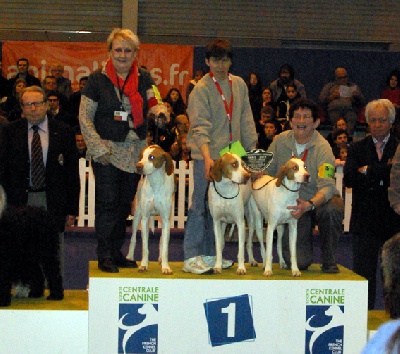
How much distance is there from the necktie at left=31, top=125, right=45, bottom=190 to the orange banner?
25.2 feet

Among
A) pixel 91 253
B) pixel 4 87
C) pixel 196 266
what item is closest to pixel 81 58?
pixel 4 87

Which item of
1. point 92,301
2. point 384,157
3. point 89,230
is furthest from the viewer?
point 89,230

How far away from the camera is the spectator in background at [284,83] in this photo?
12.2m

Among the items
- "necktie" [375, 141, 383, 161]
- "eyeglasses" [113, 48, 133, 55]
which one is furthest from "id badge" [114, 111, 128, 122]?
"necktie" [375, 141, 383, 161]

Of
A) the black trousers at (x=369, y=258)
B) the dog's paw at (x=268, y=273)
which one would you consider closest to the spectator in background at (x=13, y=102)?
the black trousers at (x=369, y=258)

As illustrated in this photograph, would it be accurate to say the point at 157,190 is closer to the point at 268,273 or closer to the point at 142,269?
the point at 142,269

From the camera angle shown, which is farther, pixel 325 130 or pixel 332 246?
pixel 325 130

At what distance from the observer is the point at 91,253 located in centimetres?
837

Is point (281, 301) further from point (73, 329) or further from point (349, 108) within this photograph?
point (349, 108)

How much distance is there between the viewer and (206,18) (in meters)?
14.6

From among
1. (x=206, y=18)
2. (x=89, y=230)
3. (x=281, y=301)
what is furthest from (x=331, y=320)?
(x=206, y=18)

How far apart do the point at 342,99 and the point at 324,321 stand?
825cm

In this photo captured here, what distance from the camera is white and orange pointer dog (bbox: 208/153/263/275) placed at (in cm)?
463

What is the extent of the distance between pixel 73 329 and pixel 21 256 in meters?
0.53
